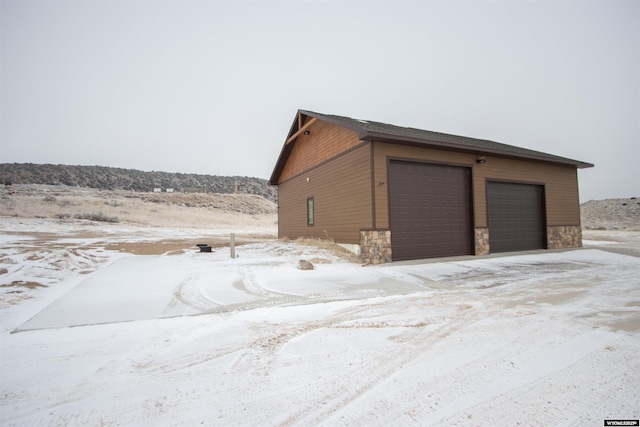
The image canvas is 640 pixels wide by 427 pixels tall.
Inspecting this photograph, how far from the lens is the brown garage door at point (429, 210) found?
9.70m

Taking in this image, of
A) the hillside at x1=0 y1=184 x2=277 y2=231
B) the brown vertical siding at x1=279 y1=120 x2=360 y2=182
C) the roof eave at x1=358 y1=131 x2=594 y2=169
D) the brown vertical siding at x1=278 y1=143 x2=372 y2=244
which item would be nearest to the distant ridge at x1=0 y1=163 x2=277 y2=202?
the hillside at x1=0 y1=184 x2=277 y2=231

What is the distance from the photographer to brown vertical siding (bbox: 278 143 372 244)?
9680 mm

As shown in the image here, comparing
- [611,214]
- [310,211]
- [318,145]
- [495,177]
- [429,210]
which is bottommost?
[429,210]

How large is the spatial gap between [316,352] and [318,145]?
1111cm

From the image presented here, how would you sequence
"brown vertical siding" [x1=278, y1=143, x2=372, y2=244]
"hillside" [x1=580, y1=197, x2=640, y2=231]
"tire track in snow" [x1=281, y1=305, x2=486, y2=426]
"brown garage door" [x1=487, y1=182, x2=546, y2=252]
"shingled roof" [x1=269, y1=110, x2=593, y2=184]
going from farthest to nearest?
"hillside" [x1=580, y1=197, x2=640, y2=231] < "brown garage door" [x1=487, y1=182, x2=546, y2=252] < "brown vertical siding" [x1=278, y1=143, x2=372, y2=244] < "shingled roof" [x1=269, y1=110, x2=593, y2=184] < "tire track in snow" [x1=281, y1=305, x2=486, y2=426]

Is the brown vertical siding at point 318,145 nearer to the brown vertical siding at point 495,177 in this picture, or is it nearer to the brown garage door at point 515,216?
the brown vertical siding at point 495,177

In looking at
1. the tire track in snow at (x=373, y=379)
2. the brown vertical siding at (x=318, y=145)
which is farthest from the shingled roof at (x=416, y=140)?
the tire track in snow at (x=373, y=379)

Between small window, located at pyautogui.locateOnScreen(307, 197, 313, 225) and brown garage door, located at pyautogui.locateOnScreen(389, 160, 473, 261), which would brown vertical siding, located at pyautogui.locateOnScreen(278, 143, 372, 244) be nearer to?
small window, located at pyautogui.locateOnScreen(307, 197, 313, 225)

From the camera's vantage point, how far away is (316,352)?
2.90 m

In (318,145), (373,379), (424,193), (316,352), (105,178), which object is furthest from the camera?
(105,178)

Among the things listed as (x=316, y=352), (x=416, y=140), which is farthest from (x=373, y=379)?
(x=416, y=140)

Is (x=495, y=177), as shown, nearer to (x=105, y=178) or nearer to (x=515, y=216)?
(x=515, y=216)

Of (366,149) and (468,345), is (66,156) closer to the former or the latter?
(366,149)

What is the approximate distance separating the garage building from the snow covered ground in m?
3.82
